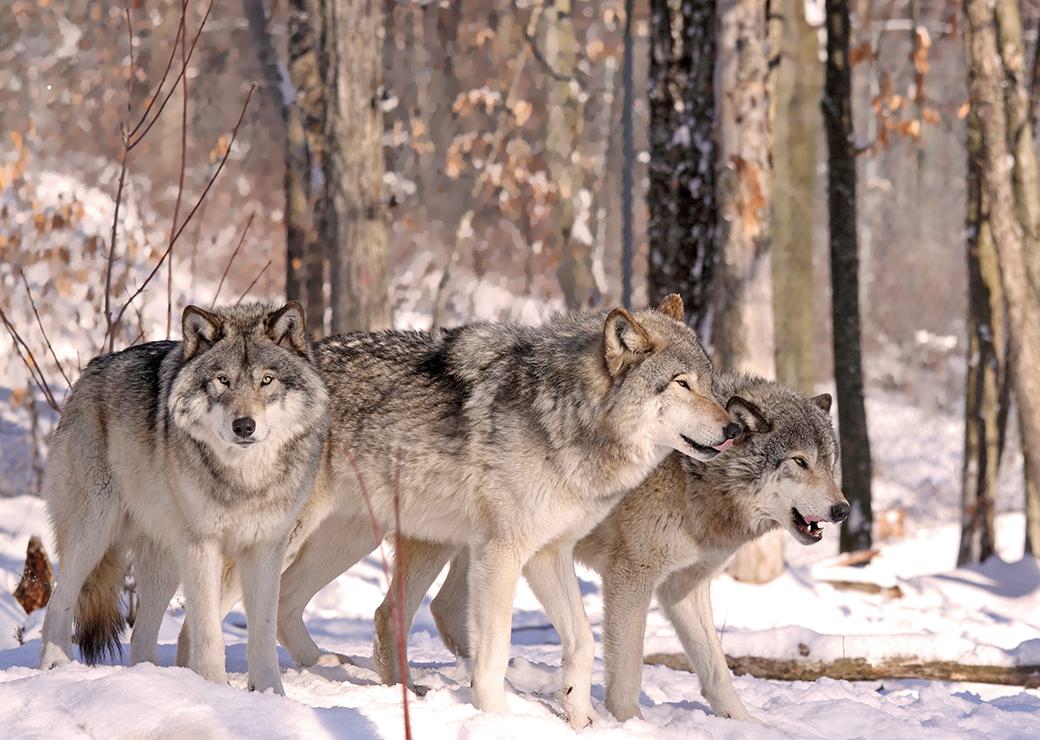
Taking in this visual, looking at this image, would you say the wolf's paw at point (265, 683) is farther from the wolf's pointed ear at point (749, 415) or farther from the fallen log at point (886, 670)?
the fallen log at point (886, 670)

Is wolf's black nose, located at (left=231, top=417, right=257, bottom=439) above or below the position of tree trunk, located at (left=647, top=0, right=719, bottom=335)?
below

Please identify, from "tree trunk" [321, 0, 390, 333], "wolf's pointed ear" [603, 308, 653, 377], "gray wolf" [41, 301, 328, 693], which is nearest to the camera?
"gray wolf" [41, 301, 328, 693]

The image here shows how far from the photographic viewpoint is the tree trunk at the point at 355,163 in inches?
362

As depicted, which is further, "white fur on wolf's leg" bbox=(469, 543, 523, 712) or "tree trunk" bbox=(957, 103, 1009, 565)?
"tree trunk" bbox=(957, 103, 1009, 565)

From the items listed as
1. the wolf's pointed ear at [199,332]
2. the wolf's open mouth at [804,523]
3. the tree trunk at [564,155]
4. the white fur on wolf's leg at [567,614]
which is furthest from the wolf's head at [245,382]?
Result: the tree trunk at [564,155]

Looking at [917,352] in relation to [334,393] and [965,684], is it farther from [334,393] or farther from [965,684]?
[334,393]

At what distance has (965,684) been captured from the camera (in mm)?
6797

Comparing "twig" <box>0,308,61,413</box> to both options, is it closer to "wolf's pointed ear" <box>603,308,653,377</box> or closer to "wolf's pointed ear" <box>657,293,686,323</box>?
"wolf's pointed ear" <box>603,308,653,377</box>

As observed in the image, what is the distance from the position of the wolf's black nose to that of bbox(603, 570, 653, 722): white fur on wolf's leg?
5.51 ft

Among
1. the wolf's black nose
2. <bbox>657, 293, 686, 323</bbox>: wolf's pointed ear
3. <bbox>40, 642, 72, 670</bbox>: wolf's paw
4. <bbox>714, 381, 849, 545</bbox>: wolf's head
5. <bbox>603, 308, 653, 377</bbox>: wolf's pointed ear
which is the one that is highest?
<bbox>657, 293, 686, 323</bbox>: wolf's pointed ear

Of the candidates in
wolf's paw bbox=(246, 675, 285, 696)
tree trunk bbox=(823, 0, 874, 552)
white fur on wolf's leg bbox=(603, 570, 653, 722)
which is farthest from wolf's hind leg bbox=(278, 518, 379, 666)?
tree trunk bbox=(823, 0, 874, 552)

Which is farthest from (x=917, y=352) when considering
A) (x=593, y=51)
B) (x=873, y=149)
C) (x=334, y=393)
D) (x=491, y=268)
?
(x=334, y=393)

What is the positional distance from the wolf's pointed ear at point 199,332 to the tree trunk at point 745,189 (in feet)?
15.9

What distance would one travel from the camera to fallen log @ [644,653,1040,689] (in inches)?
255
